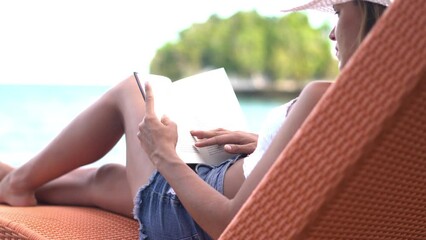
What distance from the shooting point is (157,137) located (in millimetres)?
1610

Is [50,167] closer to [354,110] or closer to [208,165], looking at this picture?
[208,165]

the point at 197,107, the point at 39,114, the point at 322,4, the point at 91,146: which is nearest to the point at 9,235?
the point at 91,146

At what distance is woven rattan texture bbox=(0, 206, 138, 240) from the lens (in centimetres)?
181

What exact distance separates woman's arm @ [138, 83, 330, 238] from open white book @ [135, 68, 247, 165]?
0.34 feet

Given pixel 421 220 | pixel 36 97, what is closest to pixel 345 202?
pixel 421 220

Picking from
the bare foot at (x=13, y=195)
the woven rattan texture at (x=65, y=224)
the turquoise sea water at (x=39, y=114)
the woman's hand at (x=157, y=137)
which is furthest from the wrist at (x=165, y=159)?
the turquoise sea water at (x=39, y=114)

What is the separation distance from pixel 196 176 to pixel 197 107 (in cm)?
50

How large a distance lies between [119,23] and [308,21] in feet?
31.3

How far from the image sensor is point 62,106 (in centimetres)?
2616

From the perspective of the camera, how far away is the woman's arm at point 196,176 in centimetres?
132

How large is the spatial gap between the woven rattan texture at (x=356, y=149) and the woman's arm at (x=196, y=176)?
0.18m

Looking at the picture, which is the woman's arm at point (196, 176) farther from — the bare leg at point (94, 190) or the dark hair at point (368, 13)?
the bare leg at point (94, 190)

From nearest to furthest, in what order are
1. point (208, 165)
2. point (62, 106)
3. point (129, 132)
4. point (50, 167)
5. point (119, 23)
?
point (208, 165)
point (129, 132)
point (50, 167)
point (62, 106)
point (119, 23)

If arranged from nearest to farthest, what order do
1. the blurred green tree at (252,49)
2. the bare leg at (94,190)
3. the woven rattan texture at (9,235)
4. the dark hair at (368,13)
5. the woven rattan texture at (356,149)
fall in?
1. the woven rattan texture at (356,149)
2. the dark hair at (368,13)
3. the woven rattan texture at (9,235)
4. the bare leg at (94,190)
5. the blurred green tree at (252,49)
